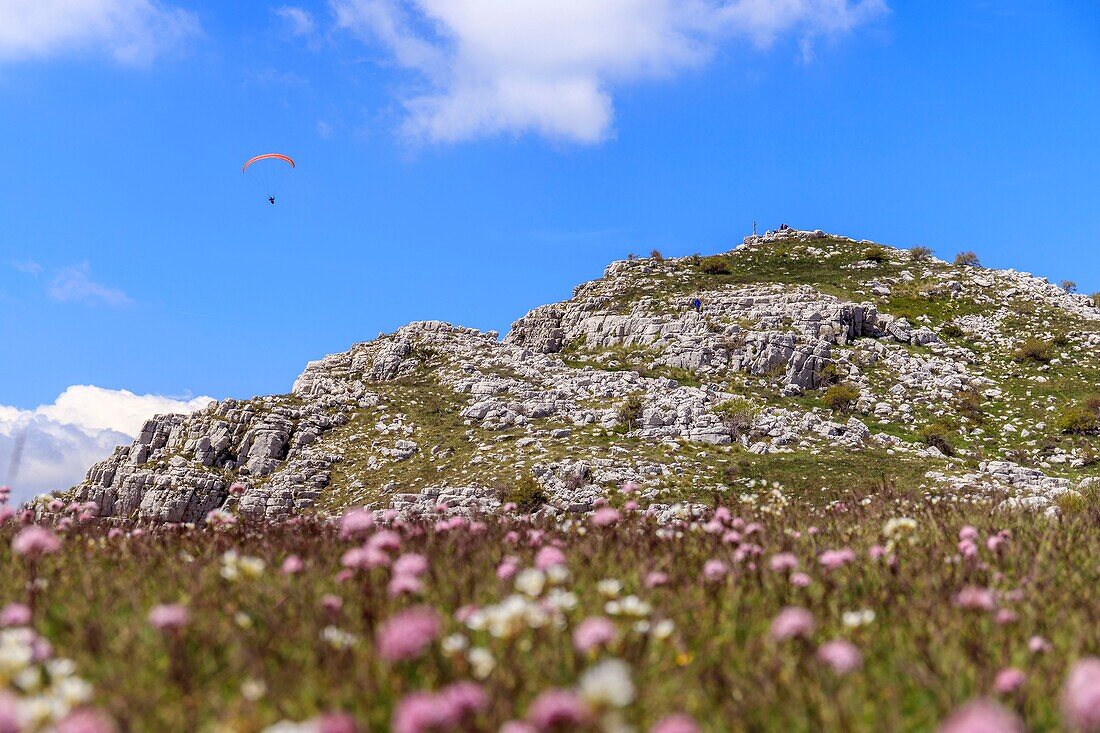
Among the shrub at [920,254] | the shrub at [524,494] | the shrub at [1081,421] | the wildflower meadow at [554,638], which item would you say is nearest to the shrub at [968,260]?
the shrub at [920,254]

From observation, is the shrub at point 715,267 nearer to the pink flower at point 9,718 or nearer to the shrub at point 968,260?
the shrub at point 968,260

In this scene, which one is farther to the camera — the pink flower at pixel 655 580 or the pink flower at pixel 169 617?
the pink flower at pixel 655 580

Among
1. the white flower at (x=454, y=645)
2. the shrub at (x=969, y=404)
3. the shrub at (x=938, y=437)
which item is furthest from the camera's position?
the shrub at (x=969, y=404)

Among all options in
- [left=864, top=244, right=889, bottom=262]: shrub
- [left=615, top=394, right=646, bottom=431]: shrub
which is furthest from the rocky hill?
[left=864, top=244, right=889, bottom=262]: shrub

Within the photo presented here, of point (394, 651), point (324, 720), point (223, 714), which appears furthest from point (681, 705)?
point (223, 714)

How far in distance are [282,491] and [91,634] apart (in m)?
34.6

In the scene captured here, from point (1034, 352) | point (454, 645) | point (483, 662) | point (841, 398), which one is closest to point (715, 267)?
point (1034, 352)

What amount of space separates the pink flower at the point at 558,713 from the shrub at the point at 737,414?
35.0 metres

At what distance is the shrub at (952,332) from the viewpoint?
54256 mm

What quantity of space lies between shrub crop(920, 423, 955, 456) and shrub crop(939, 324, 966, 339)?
17.9 m

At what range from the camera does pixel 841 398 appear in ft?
138

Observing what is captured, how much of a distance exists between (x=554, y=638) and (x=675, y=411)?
35.5m

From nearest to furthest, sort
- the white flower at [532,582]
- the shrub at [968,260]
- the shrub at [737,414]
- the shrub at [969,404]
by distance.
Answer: the white flower at [532,582]
the shrub at [737,414]
the shrub at [969,404]
the shrub at [968,260]

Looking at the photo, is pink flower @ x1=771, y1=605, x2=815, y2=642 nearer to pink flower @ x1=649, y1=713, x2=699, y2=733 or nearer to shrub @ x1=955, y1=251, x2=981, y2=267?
pink flower @ x1=649, y1=713, x2=699, y2=733
